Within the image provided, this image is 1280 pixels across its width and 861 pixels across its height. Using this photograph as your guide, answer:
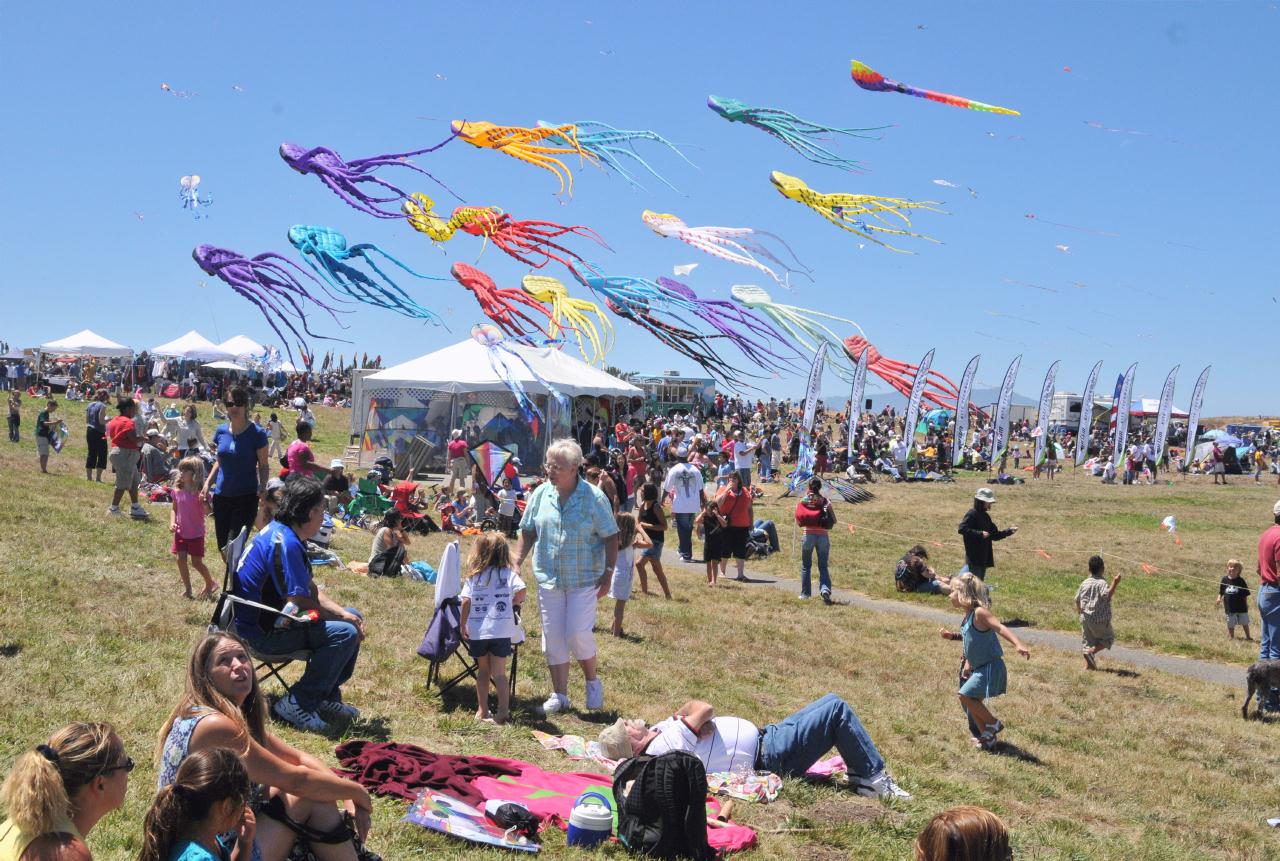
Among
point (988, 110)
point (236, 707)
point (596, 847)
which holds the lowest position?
point (596, 847)

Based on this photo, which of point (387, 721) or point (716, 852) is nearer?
point (716, 852)

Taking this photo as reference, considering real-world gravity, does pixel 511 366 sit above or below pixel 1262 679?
above

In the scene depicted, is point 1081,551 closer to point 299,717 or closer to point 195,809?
point 299,717

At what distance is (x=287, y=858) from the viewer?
11.3ft

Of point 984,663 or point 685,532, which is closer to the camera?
point 984,663

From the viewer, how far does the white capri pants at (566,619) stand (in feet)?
20.8

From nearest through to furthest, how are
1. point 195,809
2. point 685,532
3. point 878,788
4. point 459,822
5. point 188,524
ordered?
point 195,809 < point 459,822 < point 878,788 < point 188,524 < point 685,532

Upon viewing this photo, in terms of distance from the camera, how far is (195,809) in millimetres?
2684

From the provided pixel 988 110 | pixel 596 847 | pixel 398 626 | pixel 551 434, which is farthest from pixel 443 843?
pixel 551 434

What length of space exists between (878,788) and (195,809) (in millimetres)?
3761

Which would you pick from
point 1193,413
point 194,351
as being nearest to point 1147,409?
point 1193,413

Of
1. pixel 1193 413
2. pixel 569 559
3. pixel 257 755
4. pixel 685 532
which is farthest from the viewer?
pixel 1193 413

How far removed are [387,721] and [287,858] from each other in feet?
7.63

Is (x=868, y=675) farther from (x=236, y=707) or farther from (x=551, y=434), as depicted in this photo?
(x=551, y=434)
